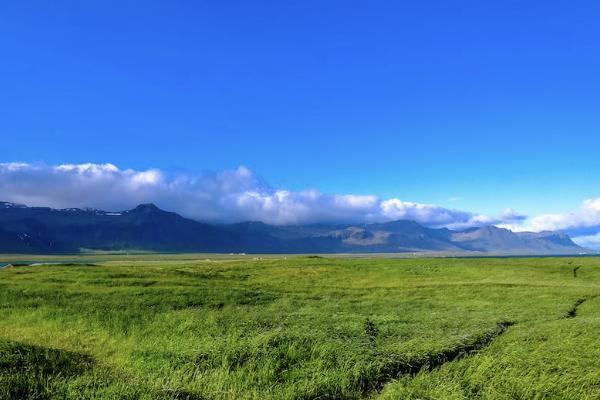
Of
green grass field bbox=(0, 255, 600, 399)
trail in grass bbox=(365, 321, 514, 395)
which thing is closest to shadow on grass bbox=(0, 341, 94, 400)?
green grass field bbox=(0, 255, 600, 399)

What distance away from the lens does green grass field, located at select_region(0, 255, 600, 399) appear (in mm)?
16297

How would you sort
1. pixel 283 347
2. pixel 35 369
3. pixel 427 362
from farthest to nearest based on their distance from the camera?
pixel 283 347 → pixel 427 362 → pixel 35 369

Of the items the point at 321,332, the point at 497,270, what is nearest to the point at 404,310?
the point at 321,332

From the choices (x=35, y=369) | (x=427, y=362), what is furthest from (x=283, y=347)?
(x=35, y=369)

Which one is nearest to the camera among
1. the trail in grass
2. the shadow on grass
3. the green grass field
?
the shadow on grass

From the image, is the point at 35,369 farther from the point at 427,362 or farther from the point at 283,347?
the point at 427,362

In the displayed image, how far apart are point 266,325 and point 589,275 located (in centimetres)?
6386

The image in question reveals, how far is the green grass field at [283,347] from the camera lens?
16.3 meters

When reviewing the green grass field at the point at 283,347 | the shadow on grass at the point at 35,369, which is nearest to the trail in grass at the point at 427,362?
the green grass field at the point at 283,347

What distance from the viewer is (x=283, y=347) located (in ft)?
66.0

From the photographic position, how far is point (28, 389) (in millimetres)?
14781

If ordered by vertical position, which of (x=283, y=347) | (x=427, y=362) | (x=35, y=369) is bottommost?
(x=427, y=362)

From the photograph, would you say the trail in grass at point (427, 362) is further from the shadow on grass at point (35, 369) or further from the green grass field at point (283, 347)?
the shadow on grass at point (35, 369)

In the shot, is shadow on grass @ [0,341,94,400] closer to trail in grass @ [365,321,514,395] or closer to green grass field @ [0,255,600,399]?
green grass field @ [0,255,600,399]
